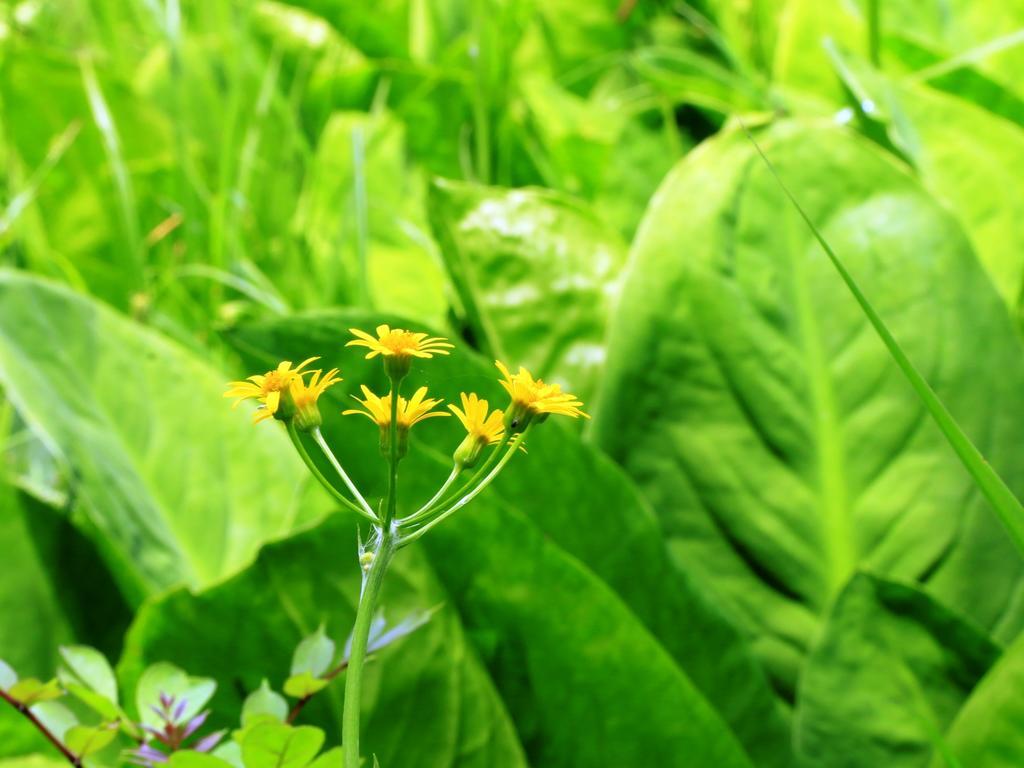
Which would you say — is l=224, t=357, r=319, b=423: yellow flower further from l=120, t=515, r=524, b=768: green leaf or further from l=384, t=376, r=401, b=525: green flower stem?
l=120, t=515, r=524, b=768: green leaf

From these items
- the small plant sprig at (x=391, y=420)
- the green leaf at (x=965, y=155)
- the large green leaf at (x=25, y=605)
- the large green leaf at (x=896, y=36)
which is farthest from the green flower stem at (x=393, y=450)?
the large green leaf at (x=896, y=36)

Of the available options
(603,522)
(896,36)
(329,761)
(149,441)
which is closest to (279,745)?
(329,761)

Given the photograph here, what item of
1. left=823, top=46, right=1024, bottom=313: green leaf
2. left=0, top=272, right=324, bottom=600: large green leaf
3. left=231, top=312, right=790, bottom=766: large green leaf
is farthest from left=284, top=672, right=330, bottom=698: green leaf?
left=823, top=46, right=1024, bottom=313: green leaf

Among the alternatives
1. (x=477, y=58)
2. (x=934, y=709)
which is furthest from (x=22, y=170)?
(x=934, y=709)

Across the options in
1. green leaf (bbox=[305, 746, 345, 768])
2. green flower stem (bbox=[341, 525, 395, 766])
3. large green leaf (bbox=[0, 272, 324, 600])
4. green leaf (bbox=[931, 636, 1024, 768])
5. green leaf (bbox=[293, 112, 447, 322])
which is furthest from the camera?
green leaf (bbox=[293, 112, 447, 322])

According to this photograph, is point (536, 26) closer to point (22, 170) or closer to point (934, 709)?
point (22, 170)

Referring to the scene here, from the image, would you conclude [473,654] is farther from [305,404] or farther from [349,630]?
[305,404]

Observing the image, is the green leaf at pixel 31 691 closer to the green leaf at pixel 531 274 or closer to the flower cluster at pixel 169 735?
the flower cluster at pixel 169 735
